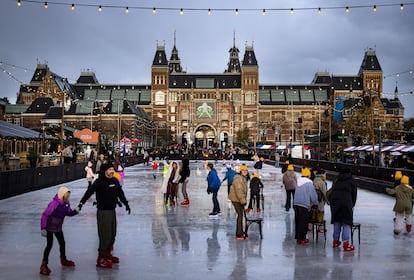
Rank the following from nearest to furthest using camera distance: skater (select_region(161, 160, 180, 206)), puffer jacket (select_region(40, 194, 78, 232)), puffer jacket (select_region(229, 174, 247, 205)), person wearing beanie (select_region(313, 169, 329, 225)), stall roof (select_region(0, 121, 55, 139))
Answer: puffer jacket (select_region(40, 194, 78, 232))
puffer jacket (select_region(229, 174, 247, 205))
person wearing beanie (select_region(313, 169, 329, 225))
skater (select_region(161, 160, 180, 206))
stall roof (select_region(0, 121, 55, 139))

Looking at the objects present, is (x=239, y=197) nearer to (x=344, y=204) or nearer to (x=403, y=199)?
(x=344, y=204)

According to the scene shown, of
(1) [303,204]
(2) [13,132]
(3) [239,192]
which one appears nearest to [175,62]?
(2) [13,132]

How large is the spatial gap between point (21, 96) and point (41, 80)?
6052mm

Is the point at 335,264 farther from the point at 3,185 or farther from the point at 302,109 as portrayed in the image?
the point at 302,109

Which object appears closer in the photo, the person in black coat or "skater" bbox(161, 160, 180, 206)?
the person in black coat

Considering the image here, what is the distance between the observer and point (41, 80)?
13362 centimetres

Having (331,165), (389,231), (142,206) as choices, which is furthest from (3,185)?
(331,165)

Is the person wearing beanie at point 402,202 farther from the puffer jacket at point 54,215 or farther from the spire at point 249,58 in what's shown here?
the spire at point 249,58

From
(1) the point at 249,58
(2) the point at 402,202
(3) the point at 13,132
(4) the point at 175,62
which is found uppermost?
(4) the point at 175,62

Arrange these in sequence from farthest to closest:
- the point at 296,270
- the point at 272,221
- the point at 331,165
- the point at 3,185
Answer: the point at 331,165 → the point at 3,185 → the point at 272,221 → the point at 296,270

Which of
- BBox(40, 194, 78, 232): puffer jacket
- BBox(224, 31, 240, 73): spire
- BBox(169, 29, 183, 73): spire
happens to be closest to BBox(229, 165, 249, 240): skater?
BBox(40, 194, 78, 232): puffer jacket

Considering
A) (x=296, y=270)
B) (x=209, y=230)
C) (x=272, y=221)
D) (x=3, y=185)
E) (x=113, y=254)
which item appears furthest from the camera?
(x=3, y=185)

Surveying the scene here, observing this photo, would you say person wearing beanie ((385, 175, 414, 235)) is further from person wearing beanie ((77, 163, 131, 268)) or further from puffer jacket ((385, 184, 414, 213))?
person wearing beanie ((77, 163, 131, 268))

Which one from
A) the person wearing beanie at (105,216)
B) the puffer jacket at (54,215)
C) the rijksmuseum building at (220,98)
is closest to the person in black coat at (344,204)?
the person wearing beanie at (105,216)
